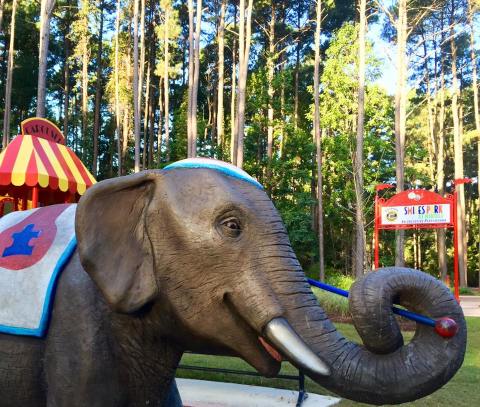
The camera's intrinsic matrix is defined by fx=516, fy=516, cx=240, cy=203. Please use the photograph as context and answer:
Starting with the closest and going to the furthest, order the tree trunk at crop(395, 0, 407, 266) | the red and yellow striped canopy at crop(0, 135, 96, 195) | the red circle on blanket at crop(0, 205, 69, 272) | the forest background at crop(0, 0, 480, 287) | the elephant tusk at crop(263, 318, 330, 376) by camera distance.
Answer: the elephant tusk at crop(263, 318, 330, 376) → the red circle on blanket at crop(0, 205, 69, 272) → the red and yellow striped canopy at crop(0, 135, 96, 195) → the tree trunk at crop(395, 0, 407, 266) → the forest background at crop(0, 0, 480, 287)

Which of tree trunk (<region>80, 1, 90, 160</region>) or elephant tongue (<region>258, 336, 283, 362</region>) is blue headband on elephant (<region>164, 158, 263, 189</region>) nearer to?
elephant tongue (<region>258, 336, 283, 362</region>)

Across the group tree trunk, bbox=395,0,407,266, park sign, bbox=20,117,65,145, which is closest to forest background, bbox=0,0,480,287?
tree trunk, bbox=395,0,407,266

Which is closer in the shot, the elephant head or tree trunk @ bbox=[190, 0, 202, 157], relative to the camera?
the elephant head

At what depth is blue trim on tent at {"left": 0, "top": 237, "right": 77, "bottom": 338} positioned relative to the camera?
185cm

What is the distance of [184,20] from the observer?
95.0 ft

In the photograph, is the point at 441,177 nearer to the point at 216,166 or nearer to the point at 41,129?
the point at 41,129

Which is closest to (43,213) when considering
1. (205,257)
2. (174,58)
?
(205,257)

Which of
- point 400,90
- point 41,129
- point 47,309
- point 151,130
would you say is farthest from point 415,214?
point 151,130

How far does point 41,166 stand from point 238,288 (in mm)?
6326

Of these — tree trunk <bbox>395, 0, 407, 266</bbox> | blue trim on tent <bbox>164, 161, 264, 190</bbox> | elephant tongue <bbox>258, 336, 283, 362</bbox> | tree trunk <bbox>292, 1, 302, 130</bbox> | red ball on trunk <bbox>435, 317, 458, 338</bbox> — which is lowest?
elephant tongue <bbox>258, 336, 283, 362</bbox>

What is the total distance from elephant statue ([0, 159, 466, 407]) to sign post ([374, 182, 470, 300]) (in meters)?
11.5

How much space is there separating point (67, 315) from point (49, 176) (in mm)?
5830

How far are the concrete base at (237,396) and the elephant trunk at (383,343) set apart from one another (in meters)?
3.67

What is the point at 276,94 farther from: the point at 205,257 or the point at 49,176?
the point at 205,257
